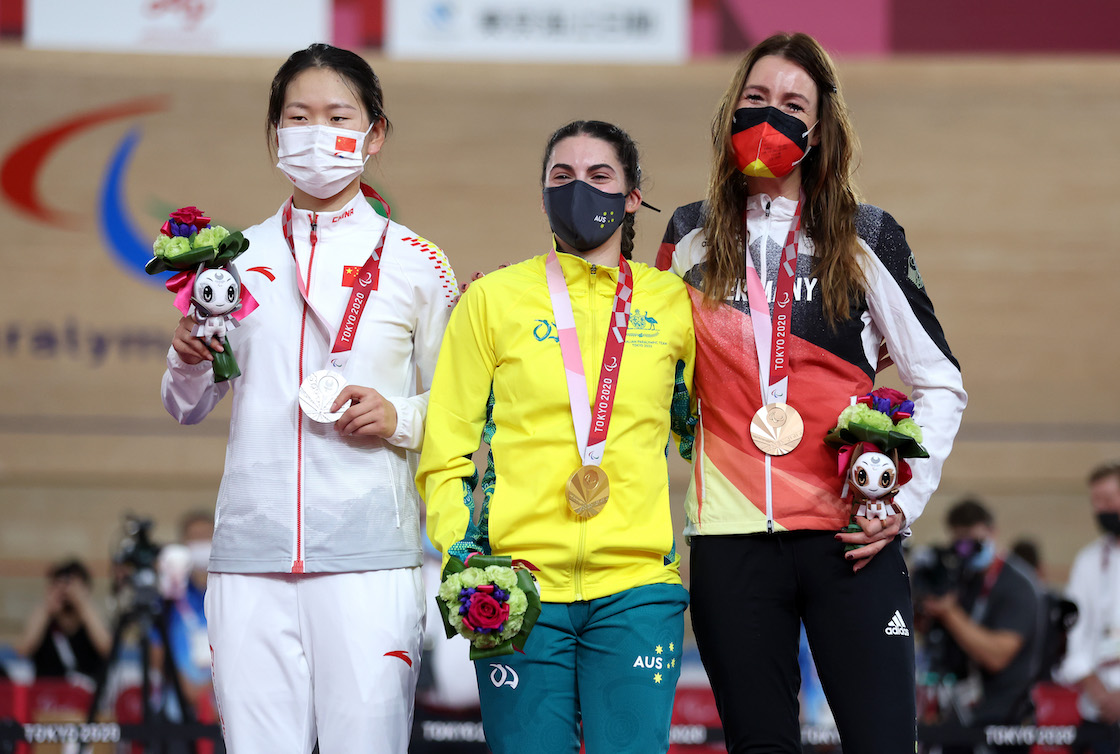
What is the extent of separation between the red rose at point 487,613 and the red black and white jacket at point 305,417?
15.7 inches

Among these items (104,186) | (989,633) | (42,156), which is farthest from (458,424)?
(42,156)

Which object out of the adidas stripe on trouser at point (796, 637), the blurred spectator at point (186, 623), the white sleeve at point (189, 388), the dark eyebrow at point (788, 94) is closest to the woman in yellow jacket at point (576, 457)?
the adidas stripe on trouser at point (796, 637)

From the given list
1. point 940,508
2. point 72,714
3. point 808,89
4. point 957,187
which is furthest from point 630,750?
point 957,187

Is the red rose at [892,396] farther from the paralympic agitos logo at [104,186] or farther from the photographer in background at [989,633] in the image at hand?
the paralympic agitos logo at [104,186]

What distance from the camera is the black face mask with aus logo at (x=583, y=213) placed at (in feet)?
8.68

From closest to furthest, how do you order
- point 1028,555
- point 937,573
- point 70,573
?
point 937,573
point 70,573
point 1028,555

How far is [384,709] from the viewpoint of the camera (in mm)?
2561

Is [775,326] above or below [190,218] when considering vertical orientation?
below

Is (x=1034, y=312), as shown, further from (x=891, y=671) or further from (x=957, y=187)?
(x=891, y=671)

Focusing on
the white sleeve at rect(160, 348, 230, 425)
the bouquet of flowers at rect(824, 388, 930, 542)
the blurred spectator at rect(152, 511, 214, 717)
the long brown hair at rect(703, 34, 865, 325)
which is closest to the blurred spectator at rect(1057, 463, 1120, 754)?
the bouquet of flowers at rect(824, 388, 930, 542)

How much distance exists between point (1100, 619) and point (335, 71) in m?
5.33

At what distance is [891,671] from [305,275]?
1.64 m

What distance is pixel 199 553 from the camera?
721 cm

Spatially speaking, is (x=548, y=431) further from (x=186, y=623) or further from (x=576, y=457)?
(x=186, y=623)
